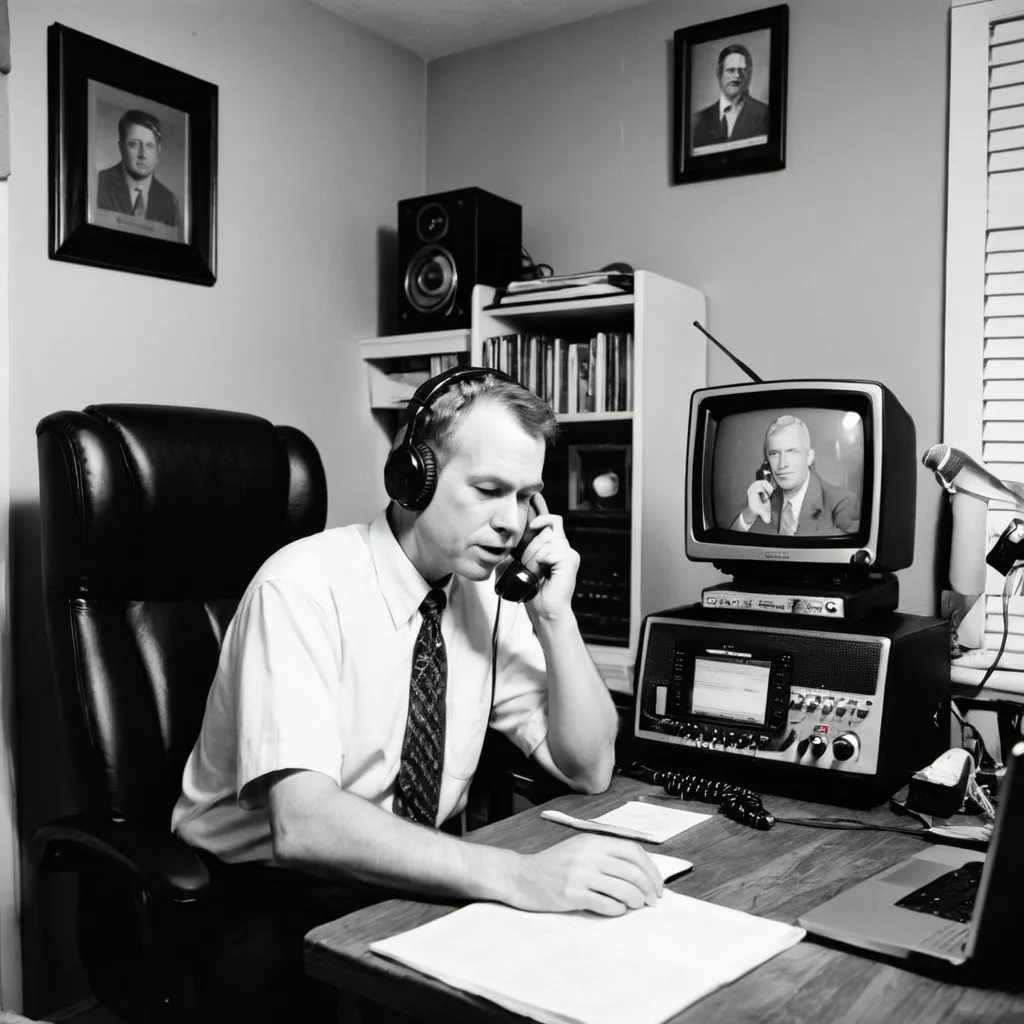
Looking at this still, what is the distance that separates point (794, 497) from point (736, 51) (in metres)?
1.28

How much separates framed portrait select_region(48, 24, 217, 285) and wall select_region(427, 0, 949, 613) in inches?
34.6

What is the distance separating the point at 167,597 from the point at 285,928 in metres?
0.58

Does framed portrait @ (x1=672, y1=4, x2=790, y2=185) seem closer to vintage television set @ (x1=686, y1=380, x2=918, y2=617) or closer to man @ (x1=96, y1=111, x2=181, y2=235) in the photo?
vintage television set @ (x1=686, y1=380, x2=918, y2=617)

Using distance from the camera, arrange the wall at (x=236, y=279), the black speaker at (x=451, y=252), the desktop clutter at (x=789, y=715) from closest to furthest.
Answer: the desktop clutter at (x=789, y=715) → the wall at (x=236, y=279) → the black speaker at (x=451, y=252)

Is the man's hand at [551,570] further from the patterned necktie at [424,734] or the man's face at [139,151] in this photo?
the man's face at [139,151]

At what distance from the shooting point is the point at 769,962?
1022 millimetres

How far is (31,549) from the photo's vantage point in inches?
82.5

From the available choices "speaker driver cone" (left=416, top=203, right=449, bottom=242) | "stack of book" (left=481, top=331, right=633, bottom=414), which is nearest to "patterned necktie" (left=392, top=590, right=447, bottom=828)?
"stack of book" (left=481, top=331, right=633, bottom=414)

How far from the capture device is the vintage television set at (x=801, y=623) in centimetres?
156

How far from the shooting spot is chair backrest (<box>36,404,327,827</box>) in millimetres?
1544

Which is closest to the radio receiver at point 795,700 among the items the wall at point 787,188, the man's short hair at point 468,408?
the man's short hair at point 468,408

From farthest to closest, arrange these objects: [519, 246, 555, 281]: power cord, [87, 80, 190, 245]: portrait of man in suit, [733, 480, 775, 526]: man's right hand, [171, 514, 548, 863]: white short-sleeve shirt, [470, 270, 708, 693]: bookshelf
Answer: [519, 246, 555, 281]: power cord, [470, 270, 708, 693]: bookshelf, [87, 80, 190, 245]: portrait of man in suit, [733, 480, 775, 526]: man's right hand, [171, 514, 548, 863]: white short-sleeve shirt

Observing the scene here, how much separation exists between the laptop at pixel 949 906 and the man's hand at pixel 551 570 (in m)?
0.58

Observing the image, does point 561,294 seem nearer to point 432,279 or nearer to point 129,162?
point 432,279
